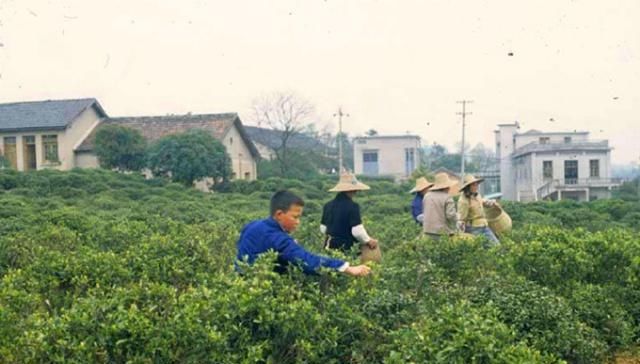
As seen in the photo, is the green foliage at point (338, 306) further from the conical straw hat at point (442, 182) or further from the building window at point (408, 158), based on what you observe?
the building window at point (408, 158)

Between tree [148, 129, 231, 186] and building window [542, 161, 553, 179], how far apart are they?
73.9 ft

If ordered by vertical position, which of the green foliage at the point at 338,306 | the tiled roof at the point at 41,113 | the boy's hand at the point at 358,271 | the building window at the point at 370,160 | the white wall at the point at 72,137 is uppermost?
the tiled roof at the point at 41,113

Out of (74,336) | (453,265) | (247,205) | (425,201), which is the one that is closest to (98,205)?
(247,205)

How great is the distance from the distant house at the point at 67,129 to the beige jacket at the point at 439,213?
29221 millimetres

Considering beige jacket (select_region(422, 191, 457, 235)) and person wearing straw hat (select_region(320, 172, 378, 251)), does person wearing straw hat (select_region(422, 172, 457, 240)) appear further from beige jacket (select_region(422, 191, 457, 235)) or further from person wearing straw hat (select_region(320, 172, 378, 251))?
person wearing straw hat (select_region(320, 172, 378, 251))

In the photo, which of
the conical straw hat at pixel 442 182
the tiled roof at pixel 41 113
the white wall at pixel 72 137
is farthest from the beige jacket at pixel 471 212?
the white wall at pixel 72 137

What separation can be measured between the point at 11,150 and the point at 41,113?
235 centimetres

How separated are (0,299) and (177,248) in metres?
2.17

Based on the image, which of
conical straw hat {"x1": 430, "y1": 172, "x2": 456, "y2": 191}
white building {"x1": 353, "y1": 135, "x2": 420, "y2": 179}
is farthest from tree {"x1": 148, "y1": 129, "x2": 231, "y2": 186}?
white building {"x1": 353, "y1": 135, "x2": 420, "y2": 179}

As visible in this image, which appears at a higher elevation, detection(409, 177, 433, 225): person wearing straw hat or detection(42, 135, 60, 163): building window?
detection(42, 135, 60, 163): building window

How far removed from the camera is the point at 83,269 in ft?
20.9

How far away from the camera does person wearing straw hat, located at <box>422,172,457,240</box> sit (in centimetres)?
830

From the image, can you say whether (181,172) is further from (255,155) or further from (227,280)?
(227,280)

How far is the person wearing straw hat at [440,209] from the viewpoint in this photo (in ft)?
27.2
